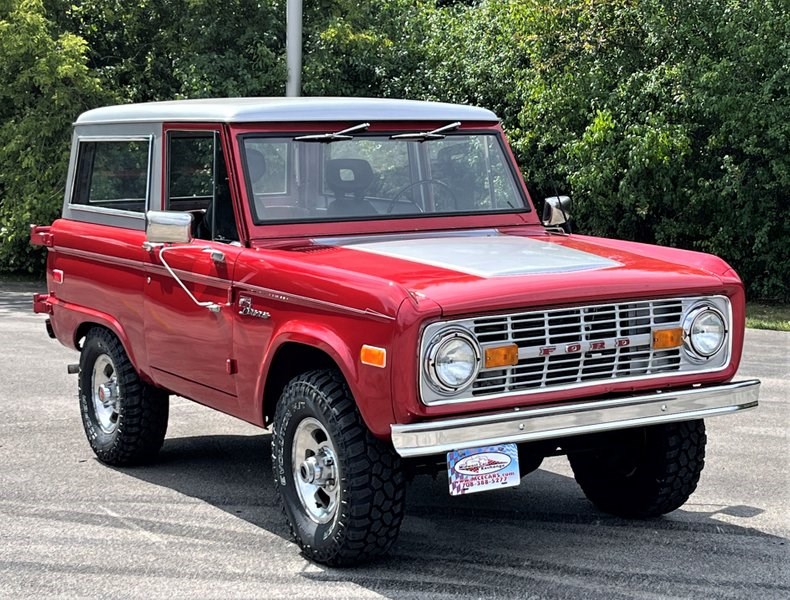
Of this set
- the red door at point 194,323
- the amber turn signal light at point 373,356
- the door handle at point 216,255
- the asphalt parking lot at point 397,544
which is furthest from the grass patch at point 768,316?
the amber turn signal light at point 373,356

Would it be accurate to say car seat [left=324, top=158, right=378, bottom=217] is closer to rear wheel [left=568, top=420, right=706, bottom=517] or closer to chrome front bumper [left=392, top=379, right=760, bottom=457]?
rear wheel [left=568, top=420, right=706, bottom=517]

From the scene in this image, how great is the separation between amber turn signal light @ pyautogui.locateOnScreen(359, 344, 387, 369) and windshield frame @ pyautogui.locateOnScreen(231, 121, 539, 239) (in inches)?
51.1

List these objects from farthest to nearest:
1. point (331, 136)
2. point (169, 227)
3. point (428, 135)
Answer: point (428, 135), point (331, 136), point (169, 227)

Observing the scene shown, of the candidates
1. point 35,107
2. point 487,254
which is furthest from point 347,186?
point 35,107

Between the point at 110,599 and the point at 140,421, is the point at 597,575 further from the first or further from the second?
the point at 140,421

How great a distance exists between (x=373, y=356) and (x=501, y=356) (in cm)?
51

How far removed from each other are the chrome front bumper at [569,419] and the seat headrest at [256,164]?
1896 millimetres

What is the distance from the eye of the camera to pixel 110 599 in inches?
205

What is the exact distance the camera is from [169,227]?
6133 mm

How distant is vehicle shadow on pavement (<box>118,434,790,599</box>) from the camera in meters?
5.32

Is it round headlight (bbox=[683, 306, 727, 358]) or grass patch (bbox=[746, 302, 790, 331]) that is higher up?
round headlight (bbox=[683, 306, 727, 358])

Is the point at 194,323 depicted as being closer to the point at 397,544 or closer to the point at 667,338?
the point at 397,544

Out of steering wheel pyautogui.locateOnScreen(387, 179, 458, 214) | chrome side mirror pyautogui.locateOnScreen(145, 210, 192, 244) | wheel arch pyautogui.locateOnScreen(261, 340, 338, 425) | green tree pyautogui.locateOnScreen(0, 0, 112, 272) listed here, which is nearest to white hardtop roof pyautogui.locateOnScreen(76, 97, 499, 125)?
steering wheel pyautogui.locateOnScreen(387, 179, 458, 214)

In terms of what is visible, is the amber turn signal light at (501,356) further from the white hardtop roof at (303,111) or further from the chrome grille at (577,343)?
the white hardtop roof at (303,111)
